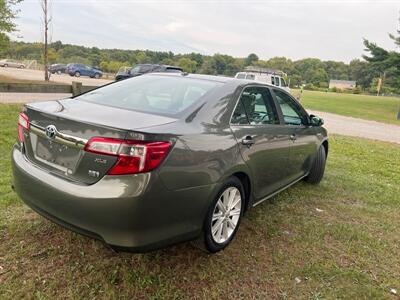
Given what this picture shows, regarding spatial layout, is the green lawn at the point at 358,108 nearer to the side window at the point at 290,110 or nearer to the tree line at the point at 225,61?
the tree line at the point at 225,61

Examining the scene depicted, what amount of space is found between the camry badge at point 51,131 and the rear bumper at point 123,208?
267mm

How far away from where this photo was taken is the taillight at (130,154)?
7.49ft

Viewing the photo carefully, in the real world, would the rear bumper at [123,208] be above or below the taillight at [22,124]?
below

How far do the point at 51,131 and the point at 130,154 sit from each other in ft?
2.26

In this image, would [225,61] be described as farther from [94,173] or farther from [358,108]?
[94,173]

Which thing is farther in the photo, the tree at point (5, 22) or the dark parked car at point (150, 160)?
the tree at point (5, 22)

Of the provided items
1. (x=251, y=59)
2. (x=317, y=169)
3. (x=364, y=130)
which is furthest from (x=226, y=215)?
(x=251, y=59)

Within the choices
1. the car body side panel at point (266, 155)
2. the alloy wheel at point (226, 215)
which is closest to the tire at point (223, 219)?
the alloy wheel at point (226, 215)

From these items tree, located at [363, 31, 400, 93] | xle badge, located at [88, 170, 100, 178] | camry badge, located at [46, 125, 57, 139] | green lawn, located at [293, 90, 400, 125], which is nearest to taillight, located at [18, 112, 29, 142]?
camry badge, located at [46, 125, 57, 139]

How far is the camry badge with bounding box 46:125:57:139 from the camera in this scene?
8.39ft

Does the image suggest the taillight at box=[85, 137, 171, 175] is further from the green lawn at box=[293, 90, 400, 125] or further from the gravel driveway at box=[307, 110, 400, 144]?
the green lawn at box=[293, 90, 400, 125]

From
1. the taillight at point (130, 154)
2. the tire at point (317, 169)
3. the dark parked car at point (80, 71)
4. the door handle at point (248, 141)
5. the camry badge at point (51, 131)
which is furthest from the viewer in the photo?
the dark parked car at point (80, 71)

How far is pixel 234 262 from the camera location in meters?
3.11

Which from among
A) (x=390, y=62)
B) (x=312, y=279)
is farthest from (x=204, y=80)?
(x=390, y=62)
